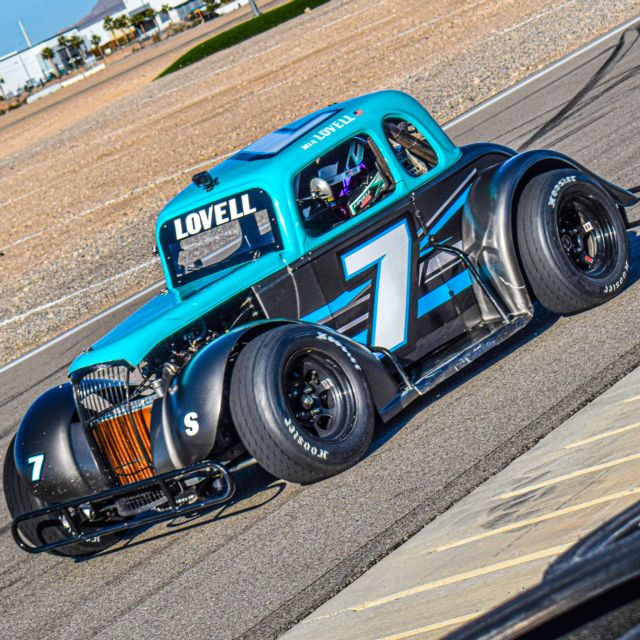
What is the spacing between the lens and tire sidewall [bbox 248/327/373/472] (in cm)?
509

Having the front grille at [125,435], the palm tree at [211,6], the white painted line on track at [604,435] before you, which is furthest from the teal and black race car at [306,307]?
the palm tree at [211,6]

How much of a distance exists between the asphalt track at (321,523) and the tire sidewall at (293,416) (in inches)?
8.3

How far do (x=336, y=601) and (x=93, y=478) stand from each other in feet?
5.97

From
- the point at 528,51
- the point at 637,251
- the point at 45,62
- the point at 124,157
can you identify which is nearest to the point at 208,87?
the point at 124,157

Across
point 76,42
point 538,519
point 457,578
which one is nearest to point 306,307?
point 538,519

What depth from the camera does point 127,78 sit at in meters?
54.8

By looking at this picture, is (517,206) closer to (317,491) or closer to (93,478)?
(317,491)

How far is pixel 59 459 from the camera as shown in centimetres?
557

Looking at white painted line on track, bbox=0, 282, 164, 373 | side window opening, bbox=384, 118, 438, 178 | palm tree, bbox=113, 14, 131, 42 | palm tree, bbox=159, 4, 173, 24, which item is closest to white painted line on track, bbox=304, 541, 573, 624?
side window opening, bbox=384, 118, 438, 178

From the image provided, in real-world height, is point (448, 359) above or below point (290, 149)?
below

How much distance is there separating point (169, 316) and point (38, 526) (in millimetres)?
1420

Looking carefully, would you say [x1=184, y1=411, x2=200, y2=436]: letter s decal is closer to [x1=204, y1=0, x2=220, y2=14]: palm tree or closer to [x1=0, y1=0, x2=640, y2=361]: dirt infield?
[x1=0, y1=0, x2=640, y2=361]: dirt infield

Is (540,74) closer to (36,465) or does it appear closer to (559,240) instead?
(559,240)

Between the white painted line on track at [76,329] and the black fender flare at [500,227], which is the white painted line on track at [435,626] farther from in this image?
Answer: the white painted line on track at [76,329]
